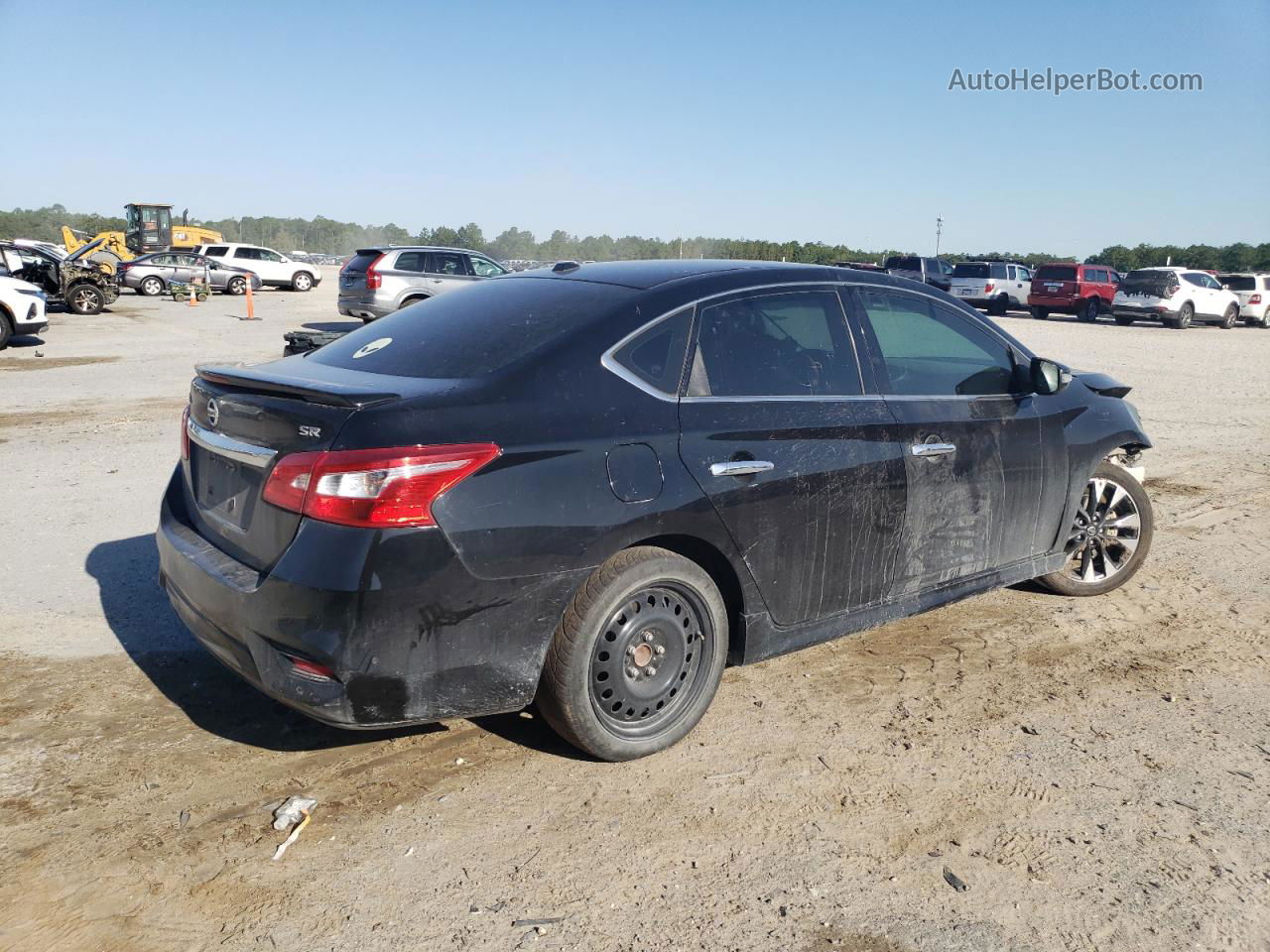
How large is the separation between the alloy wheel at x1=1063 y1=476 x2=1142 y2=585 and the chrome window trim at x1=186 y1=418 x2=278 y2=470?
4.06m

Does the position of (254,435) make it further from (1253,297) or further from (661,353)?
(1253,297)

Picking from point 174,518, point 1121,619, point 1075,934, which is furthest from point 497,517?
point 1121,619

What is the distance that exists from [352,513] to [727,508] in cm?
131

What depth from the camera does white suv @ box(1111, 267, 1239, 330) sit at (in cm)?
3095

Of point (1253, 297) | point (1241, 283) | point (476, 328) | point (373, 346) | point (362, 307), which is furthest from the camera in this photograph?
point (1241, 283)

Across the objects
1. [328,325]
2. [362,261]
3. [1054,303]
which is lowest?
[328,325]

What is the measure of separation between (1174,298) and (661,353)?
106 ft

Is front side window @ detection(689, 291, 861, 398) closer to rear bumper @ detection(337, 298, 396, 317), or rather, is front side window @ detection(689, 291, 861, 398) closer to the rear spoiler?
the rear spoiler

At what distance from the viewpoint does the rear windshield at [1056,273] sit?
110 ft

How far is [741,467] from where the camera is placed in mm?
3637

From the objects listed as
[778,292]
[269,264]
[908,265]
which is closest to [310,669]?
[778,292]

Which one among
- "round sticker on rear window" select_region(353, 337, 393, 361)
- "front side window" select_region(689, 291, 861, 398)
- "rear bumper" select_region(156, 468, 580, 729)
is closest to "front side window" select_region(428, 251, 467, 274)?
"round sticker on rear window" select_region(353, 337, 393, 361)

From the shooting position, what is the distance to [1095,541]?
5406 mm

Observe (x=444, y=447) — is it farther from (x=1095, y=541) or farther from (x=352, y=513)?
(x=1095, y=541)
